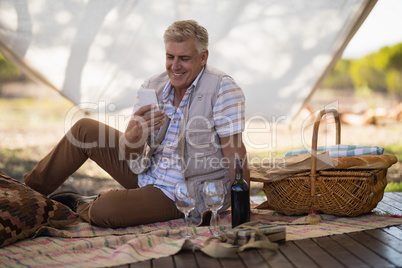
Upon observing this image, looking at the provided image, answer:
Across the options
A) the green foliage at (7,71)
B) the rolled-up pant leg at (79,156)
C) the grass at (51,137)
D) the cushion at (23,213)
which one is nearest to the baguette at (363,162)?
the rolled-up pant leg at (79,156)

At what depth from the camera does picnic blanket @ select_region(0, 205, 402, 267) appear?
243 cm

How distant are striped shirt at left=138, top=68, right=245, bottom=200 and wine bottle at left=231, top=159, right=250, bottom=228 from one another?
0.46 metres

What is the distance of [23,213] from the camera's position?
113 inches

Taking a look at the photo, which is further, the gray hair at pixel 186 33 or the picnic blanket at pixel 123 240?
the gray hair at pixel 186 33

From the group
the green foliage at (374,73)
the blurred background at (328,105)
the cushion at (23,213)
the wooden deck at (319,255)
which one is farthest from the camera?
the green foliage at (374,73)

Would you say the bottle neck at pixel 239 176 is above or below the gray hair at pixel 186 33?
below

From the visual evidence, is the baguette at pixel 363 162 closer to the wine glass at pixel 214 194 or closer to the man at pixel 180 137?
the man at pixel 180 137

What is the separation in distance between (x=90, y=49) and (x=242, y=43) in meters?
1.41

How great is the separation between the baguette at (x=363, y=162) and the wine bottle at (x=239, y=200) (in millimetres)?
778

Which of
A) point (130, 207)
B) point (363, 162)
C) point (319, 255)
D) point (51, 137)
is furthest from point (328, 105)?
point (319, 255)

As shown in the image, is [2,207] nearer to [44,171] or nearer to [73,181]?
[44,171]

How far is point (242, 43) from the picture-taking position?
442 centimetres

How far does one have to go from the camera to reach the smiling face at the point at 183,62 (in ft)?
10.0

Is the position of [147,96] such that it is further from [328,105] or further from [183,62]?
[328,105]
